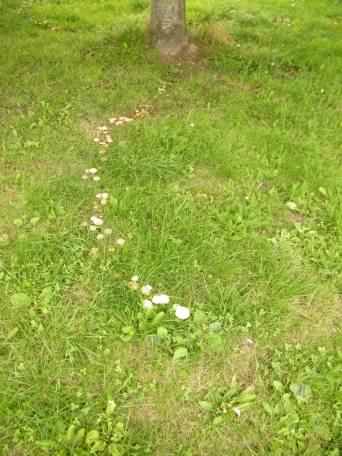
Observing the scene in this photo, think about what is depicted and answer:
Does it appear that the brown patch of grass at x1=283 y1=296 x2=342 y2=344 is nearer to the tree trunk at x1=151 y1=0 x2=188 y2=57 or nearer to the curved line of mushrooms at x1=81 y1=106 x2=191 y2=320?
the curved line of mushrooms at x1=81 y1=106 x2=191 y2=320

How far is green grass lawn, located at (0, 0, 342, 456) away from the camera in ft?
6.34

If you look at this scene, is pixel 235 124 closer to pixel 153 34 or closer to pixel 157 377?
pixel 153 34

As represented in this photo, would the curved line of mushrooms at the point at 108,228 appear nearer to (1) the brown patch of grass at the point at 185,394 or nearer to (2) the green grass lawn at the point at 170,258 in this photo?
(2) the green grass lawn at the point at 170,258

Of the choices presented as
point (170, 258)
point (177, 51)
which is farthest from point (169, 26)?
point (170, 258)

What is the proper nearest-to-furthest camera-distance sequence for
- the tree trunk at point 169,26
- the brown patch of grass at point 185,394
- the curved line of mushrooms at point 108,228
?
the brown patch of grass at point 185,394, the curved line of mushrooms at point 108,228, the tree trunk at point 169,26

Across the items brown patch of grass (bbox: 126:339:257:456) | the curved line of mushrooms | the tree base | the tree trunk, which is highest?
the tree trunk

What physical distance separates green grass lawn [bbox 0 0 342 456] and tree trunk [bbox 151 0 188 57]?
0.28 metres

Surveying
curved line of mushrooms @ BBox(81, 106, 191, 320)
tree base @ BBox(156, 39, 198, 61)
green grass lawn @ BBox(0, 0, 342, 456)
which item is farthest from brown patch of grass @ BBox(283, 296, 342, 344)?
tree base @ BBox(156, 39, 198, 61)

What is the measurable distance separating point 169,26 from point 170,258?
3.20 meters

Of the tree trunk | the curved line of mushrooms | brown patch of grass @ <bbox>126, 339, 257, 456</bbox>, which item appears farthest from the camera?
the tree trunk

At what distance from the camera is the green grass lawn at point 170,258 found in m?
1.93

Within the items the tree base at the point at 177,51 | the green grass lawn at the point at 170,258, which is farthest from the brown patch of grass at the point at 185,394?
the tree base at the point at 177,51

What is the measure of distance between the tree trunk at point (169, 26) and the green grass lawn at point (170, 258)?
0.28 m

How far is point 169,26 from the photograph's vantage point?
4.74m
